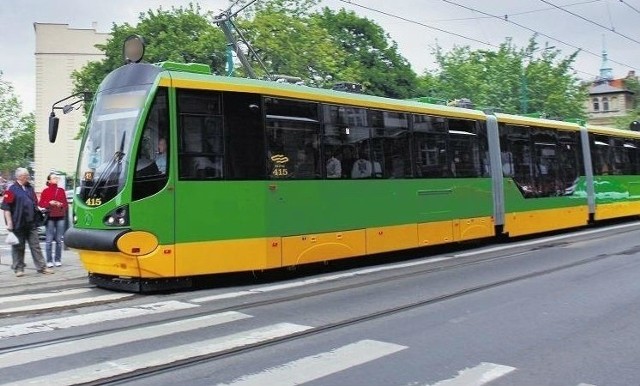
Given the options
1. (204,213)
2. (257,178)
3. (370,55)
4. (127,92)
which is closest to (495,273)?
(257,178)

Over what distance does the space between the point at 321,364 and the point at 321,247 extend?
5131 millimetres

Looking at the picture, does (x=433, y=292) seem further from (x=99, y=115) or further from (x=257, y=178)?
(x=99, y=115)

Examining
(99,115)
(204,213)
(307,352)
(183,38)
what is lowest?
(307,352)

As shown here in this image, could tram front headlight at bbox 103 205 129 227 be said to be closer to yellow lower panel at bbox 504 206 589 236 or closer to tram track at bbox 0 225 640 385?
A: tram track at bbox 0 225 640 385

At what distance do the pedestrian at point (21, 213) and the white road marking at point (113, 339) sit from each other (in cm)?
487

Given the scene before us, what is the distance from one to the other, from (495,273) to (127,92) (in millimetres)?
6459

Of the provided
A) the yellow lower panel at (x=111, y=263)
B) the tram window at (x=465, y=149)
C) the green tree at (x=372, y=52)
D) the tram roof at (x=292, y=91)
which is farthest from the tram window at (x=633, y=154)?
the green tree at (x=372, y=52)

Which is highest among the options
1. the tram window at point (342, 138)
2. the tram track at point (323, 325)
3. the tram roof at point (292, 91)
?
the tram roof at point (292, 91)

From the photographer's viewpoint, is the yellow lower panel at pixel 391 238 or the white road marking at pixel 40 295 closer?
the white road marking at pixel 40 295

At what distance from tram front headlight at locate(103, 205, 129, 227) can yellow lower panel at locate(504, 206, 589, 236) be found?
32.5ft

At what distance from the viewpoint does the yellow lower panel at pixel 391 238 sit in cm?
1147

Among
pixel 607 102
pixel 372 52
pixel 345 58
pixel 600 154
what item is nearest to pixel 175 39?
pixel 345 58

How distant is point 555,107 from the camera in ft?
135

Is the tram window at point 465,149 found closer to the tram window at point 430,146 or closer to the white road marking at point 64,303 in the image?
the tram window at point 430,146
